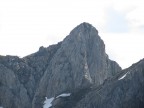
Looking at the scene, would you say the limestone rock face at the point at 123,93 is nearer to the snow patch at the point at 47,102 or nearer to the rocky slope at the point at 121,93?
the rocky slope at the point at 121,93

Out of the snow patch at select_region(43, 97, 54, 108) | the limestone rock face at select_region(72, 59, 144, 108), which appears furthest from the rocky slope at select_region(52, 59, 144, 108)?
the snow patch at select_region(43, 97, 54, 108)

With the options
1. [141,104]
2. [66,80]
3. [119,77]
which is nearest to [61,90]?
[66,80]

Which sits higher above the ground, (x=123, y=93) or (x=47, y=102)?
(x=47, y=102)

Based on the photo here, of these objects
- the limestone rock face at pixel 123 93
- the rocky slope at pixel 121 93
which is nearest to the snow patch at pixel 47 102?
the rocky slope at pixel 121 93

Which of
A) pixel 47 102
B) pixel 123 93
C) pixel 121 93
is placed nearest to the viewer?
pixel 123 93

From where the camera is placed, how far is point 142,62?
556ft

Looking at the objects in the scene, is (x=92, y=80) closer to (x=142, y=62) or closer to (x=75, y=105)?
(x=75, y=105)

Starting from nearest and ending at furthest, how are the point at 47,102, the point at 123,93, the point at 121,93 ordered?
the point at 123,93
the point at 121,93
the point at 47,102

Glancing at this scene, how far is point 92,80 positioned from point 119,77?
79.0 feet

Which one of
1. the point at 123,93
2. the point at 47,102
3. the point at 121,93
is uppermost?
the point at 47,102

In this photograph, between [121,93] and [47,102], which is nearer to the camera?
[121,93]

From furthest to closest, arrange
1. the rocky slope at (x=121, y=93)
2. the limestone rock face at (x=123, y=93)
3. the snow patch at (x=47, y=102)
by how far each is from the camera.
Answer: the snow patch at (x=47, y=102) → the rocky slope at (x=121, y=93) → the limestone rock face at (x=123, y=93)

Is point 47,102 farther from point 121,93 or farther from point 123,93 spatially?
point 123,93

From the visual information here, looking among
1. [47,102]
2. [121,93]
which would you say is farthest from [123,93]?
[47,102]
